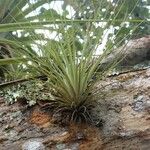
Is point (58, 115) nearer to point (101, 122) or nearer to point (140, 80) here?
point (101, 122)

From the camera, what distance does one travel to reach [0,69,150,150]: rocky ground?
1.05 metres

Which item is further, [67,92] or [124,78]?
[124,78]

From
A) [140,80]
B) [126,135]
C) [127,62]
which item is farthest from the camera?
[127,62]

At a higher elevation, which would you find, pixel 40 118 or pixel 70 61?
pixel 70 61

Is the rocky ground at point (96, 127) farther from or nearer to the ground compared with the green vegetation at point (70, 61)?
nearer to the ground

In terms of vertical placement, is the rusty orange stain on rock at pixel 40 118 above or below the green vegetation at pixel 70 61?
below

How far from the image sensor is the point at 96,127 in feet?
3.58

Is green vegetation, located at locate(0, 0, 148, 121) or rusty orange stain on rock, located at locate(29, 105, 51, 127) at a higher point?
green vegetation, located at locate(0, 0, 148, 121)

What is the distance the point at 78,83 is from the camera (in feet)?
3.69

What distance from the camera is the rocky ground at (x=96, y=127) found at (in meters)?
1.05

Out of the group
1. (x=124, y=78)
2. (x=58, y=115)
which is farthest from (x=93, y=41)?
(x=58, y=115)

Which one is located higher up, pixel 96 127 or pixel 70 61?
pixel 70 61

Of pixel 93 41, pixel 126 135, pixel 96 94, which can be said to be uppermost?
pixel 93 41

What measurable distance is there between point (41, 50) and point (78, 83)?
18 centimetres
